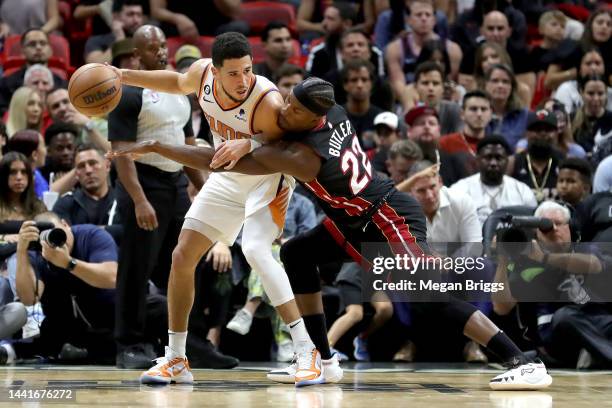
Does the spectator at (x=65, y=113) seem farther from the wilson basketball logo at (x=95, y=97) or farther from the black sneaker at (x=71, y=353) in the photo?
the wilson basketball logo at (x=95, y=97)

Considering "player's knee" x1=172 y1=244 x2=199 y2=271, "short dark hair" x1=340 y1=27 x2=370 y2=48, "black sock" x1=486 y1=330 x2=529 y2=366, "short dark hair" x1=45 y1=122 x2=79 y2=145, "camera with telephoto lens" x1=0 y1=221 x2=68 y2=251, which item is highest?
"short dark hair" x1=340 y1=27 x2=370 y2=48

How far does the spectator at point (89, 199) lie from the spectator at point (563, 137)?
3.62 meters

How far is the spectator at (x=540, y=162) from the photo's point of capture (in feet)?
29.9

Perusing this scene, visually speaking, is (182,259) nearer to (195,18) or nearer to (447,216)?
(447,216)

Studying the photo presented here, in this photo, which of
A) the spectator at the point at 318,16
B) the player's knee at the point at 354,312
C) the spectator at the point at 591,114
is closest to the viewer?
the player's knee at the point at 354,312

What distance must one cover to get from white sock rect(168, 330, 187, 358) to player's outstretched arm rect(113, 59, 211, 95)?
1.37 metres

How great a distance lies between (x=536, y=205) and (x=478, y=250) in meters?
1.05

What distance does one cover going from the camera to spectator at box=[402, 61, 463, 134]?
33.5 ft

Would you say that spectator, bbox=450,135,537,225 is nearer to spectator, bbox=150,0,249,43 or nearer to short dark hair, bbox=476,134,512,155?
short dark hair, bbox=476,134,512,155

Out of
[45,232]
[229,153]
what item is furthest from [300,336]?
[45,232]

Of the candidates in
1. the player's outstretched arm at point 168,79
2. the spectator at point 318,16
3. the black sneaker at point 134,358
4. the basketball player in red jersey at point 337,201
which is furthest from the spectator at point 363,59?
the basketball player in red jersey at point 337,201

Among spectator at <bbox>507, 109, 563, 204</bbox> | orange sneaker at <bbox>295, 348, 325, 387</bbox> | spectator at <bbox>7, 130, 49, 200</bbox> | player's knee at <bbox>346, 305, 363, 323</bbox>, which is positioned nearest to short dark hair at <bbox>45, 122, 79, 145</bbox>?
spectator at <bbox>7, 130, 49, 200</bbox>

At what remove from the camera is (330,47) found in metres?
11.4

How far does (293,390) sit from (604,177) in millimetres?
3805
